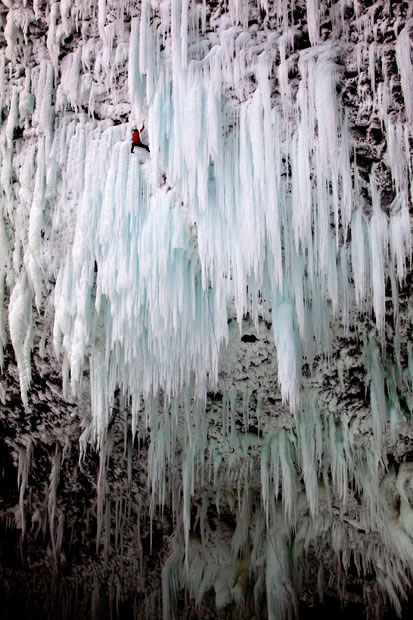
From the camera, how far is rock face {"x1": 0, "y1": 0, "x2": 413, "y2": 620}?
2.64 m

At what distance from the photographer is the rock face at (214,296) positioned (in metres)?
2.64

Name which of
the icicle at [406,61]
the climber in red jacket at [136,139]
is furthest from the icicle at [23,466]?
the icicle at [406,61]

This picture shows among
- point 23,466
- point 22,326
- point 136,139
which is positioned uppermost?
point 136,139

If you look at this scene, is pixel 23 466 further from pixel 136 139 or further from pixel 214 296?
pixel 136 139

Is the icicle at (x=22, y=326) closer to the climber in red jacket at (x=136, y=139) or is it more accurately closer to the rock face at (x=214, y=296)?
the rock face at (x=214, y=296)

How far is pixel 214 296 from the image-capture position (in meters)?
3.28

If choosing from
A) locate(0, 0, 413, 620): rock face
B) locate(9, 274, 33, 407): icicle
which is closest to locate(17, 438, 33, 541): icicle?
locate(0, 0, 413, 620): rock face

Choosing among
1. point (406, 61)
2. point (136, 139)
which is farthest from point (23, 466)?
point (406, 61)

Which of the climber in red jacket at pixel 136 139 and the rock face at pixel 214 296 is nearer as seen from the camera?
the rock face at pixel 214 296

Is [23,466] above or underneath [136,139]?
underneath

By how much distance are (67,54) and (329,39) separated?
1.17 m

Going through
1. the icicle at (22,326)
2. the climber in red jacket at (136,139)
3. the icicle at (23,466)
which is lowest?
the icicle at (23,466)

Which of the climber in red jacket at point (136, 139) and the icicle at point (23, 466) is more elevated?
the climber in red jacket at point (136, 139)

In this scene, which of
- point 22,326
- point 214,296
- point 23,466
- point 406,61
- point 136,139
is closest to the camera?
point 406,61
